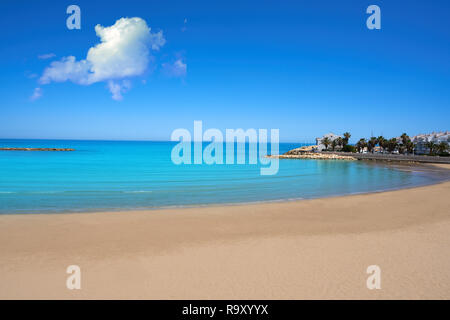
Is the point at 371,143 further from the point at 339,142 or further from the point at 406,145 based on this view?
the point at 339,142

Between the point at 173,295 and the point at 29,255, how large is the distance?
4933 millimetres

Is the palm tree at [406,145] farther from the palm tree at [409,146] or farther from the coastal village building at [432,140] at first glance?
the coastal village building at [432,140]

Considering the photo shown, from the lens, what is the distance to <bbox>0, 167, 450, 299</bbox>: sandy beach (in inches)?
234

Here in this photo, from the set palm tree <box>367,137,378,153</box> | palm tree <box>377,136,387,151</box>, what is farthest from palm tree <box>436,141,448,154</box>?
palm tree <box>367,137,378,153</box>

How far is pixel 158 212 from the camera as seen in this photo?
46.0ft

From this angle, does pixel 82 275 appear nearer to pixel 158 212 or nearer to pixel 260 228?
pixel 260 228

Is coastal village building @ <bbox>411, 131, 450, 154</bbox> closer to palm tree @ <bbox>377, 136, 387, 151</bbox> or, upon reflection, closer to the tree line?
the tree line

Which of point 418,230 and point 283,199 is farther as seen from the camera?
point 283,199

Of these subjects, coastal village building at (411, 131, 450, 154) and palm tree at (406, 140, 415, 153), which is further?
coastal village building at (411, 131, 450, 154)

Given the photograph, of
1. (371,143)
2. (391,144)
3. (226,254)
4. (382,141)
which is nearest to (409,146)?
(391,144)
